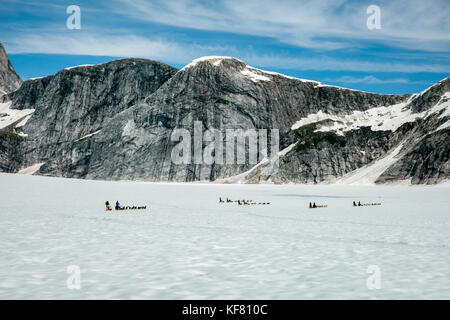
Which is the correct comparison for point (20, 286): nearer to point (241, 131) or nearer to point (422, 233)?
point (422, 233)

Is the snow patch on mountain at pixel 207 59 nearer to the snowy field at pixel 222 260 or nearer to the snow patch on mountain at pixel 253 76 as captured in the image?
the snow patch on mountain at pixel 253 76

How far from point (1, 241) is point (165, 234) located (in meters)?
8.79

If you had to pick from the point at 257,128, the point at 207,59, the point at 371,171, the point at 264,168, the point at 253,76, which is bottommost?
the point at 371,171

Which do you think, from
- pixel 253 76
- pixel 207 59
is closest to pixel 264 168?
pixel 253 76

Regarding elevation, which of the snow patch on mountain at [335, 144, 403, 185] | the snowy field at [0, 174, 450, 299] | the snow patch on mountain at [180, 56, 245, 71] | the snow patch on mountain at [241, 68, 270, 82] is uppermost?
the snow patch on mountain at [180, 56, 245, 71]

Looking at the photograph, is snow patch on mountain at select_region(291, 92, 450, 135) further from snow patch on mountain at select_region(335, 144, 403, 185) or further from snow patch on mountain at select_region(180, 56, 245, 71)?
snow patch on mountain at select_region(180, 56, 245, 71)

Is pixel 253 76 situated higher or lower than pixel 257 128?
higher

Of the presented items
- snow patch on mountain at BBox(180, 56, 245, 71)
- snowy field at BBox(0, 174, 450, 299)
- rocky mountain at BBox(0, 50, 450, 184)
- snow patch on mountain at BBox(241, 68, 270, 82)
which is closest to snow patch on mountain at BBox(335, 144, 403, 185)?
rocky mountain at BBox(0, 50, 450, 184)

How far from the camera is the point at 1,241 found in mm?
20344

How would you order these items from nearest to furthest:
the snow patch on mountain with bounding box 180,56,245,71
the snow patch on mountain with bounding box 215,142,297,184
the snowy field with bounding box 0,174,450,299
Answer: the snowy field with bounding box 0,174,450,299, the snow patch on mountain with bounding box 215,142,297,184, the snow patch on mountain with bounding box 180,56,245,71

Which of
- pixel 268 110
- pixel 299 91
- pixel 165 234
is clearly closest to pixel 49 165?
pixel 268 110

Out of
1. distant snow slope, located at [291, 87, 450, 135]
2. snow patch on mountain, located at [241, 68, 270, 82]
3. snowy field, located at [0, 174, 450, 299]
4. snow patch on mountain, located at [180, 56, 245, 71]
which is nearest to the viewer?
snowy field, located at [0, 174, 450, 299]

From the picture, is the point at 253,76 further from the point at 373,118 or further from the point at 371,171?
the point at 371,171

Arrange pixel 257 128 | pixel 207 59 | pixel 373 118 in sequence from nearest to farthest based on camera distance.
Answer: pixel 373 118
pixel 257 128
pixel 207 59
